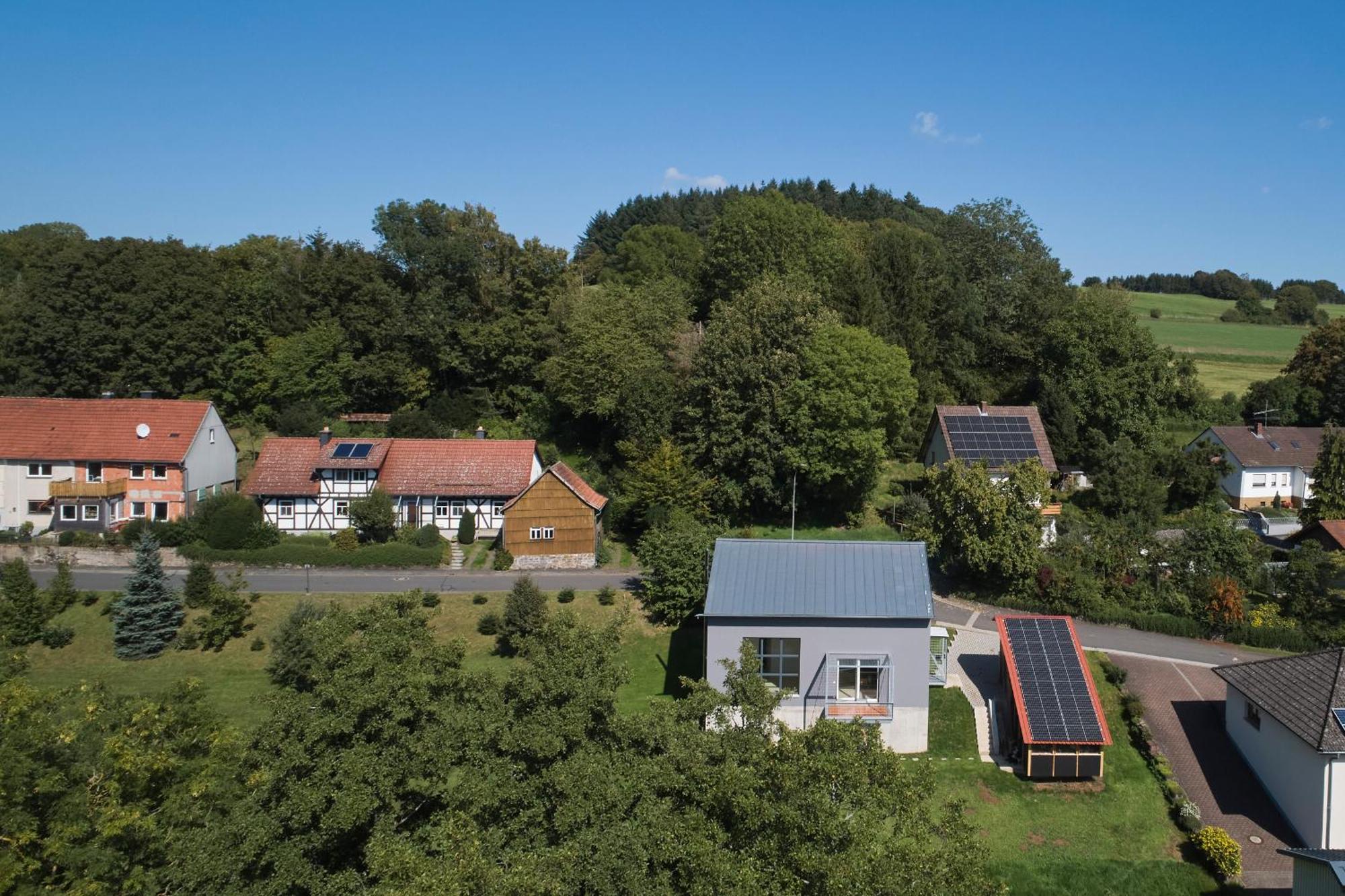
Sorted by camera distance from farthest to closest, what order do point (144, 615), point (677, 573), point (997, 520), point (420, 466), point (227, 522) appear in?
point (420, 466)
point (227, 522)
point (997, 520)
point (677, 573)
point (144, 615)

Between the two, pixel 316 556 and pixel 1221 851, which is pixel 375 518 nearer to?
pixel 316 556

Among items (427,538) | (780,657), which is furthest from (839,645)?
(427,538)

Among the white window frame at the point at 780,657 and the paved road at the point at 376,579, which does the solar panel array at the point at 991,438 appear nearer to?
the paved road at the point at 376,579

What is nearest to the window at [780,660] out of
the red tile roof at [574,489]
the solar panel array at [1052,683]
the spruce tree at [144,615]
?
the solar panel array at [1052,683]

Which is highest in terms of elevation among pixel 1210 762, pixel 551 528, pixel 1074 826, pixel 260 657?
pixel 551 528

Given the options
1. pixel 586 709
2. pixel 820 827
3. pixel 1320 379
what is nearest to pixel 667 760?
pixel 586 709

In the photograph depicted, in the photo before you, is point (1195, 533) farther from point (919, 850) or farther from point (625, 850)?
point (625, 850)
